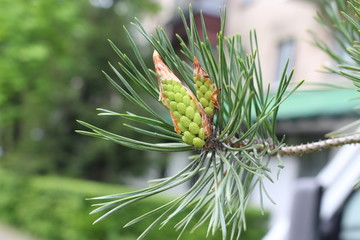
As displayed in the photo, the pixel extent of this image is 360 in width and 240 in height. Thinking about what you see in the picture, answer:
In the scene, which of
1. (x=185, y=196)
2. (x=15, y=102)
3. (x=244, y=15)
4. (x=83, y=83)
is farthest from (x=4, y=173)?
(x=185, y=196)

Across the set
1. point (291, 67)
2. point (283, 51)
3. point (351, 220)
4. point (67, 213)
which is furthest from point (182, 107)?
point (283, 51)

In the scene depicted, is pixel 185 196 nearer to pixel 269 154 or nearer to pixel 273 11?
pixel 269 154

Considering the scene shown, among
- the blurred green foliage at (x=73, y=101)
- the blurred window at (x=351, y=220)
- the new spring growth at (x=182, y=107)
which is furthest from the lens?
the blurred green foliage at (x=73, y=101)

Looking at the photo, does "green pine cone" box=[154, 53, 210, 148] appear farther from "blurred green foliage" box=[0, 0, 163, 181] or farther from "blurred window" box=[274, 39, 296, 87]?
"blurred window" box=[274, 39, 296, 87]

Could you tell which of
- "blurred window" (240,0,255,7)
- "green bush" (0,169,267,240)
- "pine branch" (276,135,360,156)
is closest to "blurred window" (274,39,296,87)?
"blurred window" (240,0,255,7)

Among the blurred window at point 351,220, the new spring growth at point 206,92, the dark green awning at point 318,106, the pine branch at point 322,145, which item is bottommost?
the blurred window at point 351,220

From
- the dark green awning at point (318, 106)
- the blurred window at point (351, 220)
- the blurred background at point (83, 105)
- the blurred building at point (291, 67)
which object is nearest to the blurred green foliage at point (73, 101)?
the blurred background at point (83, 105)

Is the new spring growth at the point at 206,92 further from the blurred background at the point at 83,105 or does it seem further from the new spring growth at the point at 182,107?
the blurred background at the point at 83,105
